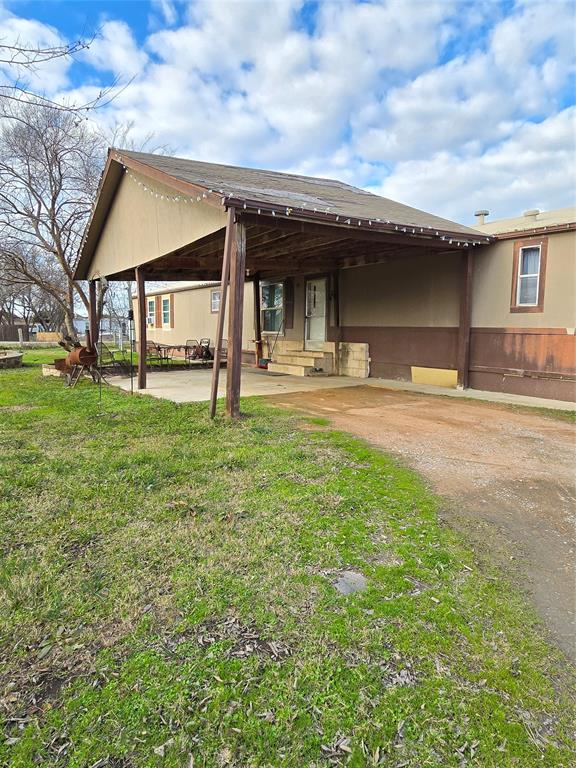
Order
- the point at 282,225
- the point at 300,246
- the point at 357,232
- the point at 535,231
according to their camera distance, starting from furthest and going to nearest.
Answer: the point at 300,246
the point at 535,231
the point at 357,232
the point at 282,225

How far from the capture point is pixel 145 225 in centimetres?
876

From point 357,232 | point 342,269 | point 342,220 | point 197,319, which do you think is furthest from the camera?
point 197,319

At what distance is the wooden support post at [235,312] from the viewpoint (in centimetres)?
555

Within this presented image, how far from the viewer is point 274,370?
12195 millimetres

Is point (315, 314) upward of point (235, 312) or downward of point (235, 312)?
upward

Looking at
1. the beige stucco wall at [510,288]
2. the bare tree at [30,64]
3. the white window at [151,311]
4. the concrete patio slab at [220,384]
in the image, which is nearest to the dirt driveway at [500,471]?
the concrete patio slab at [220,384]

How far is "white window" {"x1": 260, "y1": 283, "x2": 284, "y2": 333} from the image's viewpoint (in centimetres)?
1304

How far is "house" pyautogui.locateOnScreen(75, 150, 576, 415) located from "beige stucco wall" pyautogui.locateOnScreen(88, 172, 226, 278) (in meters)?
0.04

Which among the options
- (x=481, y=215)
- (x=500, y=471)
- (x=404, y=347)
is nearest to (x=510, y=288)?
(x=404, y=347)

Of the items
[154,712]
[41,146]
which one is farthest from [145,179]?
[154,712]

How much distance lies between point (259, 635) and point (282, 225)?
533 cm

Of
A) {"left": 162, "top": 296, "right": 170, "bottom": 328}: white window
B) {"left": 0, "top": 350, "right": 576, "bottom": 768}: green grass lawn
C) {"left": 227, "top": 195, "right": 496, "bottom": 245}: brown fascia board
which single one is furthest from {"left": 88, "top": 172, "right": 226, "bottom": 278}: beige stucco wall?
{"left": 162, "top": 296, "right": 170, "bottom": 328}: white window

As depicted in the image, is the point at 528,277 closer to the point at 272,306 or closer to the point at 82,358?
the point at 272,306

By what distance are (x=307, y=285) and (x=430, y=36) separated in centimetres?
583
